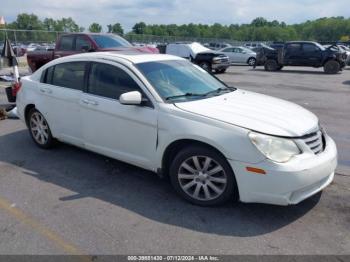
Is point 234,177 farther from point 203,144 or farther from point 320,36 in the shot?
point 320,36

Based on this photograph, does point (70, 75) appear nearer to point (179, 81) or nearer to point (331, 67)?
point (179, 81)

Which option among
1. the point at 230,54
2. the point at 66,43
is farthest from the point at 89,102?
A: the point at 230,54

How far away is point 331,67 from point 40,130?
704 inches

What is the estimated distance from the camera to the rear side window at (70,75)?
16.4ft

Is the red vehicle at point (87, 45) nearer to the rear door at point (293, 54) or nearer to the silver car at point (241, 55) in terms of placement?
the rear door at point (293, 54)

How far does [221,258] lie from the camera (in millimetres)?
3068

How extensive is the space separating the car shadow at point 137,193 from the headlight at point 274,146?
0.70 metres

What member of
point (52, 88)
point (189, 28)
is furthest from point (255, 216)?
point (189, 28)

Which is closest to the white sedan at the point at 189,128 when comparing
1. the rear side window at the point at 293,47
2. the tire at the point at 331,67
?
the tire at the point at 331,67

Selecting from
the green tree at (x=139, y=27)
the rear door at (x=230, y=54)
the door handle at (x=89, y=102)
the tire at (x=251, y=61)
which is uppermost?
the green tree at (x=139, y=27)

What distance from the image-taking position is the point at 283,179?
11.1ft

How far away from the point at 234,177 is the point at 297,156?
2.11 ft

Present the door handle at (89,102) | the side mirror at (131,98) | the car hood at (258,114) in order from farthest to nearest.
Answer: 1. the door handle at (89,102)
2. the side mirror at (131,98)
3. the car hood at (258,114)

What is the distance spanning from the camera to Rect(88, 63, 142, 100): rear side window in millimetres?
4453
